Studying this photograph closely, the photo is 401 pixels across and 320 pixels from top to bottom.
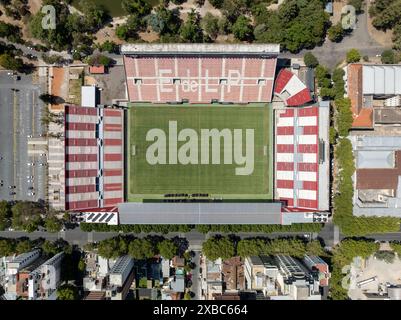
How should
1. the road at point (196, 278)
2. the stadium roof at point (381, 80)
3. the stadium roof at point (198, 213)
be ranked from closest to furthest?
1. the stadium roof at point (381, 80)
2. the stadium roof at point (198, 213)
3. the road at point (196, 278)

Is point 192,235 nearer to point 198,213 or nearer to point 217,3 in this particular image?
point 198,213

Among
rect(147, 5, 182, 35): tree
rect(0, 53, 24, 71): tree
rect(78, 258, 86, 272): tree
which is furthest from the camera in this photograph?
rect(78, 258, 86, 272): tree

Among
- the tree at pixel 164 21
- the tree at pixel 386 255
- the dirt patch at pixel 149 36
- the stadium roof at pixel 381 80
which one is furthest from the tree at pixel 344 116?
the dirt patch at pixel 149 36

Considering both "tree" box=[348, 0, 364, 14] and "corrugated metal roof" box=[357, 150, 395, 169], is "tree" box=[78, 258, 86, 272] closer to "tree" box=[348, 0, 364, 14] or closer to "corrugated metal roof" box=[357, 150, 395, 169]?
"corrugated metal roof" box=[357, 150, 395, 169]

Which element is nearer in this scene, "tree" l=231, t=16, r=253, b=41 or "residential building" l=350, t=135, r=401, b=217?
"tree" l=231, t=16, r=253, b=41

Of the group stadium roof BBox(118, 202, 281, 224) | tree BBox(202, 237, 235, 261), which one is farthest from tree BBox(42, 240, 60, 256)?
tree BBox(202, 237, 235, 261)

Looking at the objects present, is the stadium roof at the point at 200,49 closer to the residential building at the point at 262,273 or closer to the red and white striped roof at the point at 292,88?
the red and white striped roof at the point at 292,88
